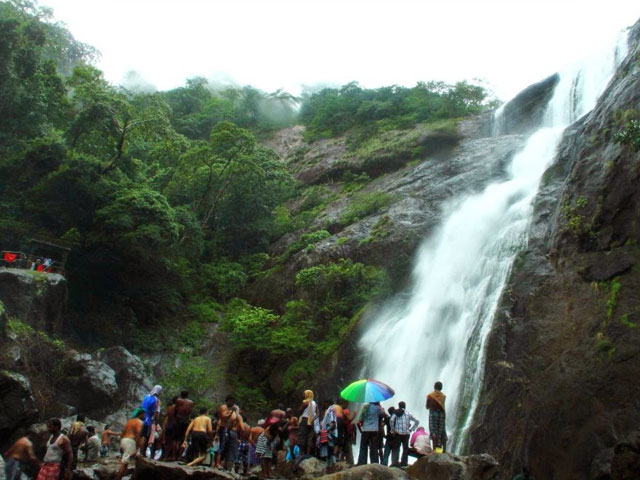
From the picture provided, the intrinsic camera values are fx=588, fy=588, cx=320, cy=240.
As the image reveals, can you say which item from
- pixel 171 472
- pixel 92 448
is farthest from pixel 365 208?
pixel 171 472

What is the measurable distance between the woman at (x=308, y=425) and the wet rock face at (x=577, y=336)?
13.3 feet

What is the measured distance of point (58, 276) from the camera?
19.8 metres

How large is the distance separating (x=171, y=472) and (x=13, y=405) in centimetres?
679

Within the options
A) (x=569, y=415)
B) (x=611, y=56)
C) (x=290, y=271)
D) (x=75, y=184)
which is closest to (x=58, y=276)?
(x=75, y=184)

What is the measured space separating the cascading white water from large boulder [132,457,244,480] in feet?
21.1

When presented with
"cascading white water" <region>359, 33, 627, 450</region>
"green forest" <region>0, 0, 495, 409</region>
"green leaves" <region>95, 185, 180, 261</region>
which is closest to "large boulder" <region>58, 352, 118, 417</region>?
"green forest" <region>0, 0, 495, 409</region>

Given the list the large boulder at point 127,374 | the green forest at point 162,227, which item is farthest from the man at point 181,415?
the green forest at point 162,227

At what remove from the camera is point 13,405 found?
1318cm

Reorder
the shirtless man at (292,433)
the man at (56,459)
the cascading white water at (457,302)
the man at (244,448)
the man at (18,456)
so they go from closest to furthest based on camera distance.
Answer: the man at (18,456) → the man at (56,459) → the shirtless man at (292,433) → the man at (244,448) → the cascading white water at (457,302)

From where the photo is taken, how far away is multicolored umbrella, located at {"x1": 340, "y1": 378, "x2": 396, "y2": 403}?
949 centimetres

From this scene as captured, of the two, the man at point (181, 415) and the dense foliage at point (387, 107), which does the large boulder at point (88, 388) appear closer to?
the man at point (181, 415)

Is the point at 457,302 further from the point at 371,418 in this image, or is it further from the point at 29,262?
the point at 29,262

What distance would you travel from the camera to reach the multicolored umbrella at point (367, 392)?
9.49 m

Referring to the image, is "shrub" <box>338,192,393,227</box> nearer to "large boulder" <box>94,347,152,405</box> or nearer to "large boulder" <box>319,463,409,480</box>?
"large boulder" <box>94,347,152,405</box>
